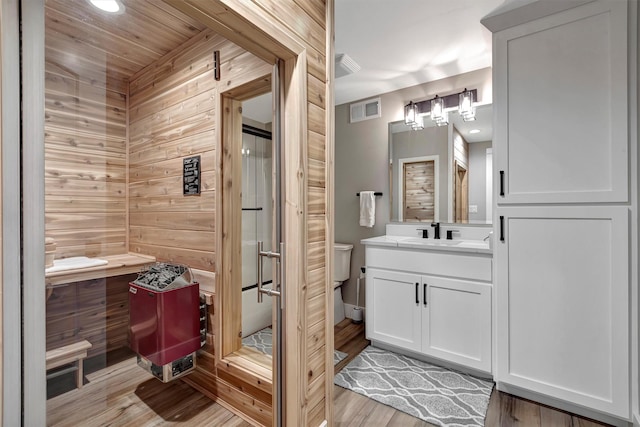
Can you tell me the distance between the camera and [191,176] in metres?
1.80

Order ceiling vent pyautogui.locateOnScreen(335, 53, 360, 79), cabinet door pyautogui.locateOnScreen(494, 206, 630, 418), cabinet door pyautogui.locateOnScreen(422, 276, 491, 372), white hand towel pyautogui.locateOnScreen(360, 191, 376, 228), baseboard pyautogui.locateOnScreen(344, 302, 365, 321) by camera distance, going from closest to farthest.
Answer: cabinet door pyautogui.locateOnScreen(494, 206, 630, 418), cabinet door pyautogui.locateOnScreen(422, 276, 491, 372), ceiling vent pyautogui.locateOnScreen(335, 53, 360, 79), white hand towel pyautogui.locateOnScreen(360, 191, 376, 228), baseboard pyautogui.locateOnScreen(344, 302, 365, 321)

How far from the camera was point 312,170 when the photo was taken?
1.43 meters

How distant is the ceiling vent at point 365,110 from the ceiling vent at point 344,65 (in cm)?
68

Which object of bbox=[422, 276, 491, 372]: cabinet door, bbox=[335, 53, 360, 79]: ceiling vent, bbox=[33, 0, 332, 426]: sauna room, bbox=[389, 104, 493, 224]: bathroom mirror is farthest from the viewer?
bbox=[389, 104, 493, 224]: bathroom mirror

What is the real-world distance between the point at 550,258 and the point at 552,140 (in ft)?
2.33

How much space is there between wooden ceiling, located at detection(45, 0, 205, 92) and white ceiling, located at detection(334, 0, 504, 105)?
3.24 ft

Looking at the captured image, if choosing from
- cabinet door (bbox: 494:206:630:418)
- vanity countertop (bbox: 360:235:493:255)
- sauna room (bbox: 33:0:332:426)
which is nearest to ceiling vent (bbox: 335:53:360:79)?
sauna room (bbox: 33:0:332:426)

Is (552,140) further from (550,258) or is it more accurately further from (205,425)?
(205,425)

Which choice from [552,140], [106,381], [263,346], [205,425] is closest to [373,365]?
[263,346]

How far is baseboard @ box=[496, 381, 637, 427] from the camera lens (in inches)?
66.2

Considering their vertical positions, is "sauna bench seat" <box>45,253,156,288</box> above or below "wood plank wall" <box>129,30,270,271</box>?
below

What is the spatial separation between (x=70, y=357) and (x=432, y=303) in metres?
2.14

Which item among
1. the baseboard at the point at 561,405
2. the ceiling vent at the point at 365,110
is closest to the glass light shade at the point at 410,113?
the ceiling vent at the point at 365,110

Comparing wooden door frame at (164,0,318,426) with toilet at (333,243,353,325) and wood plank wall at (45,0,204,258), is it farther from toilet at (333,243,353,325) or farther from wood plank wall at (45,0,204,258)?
toilet at (333,243,353,325)
